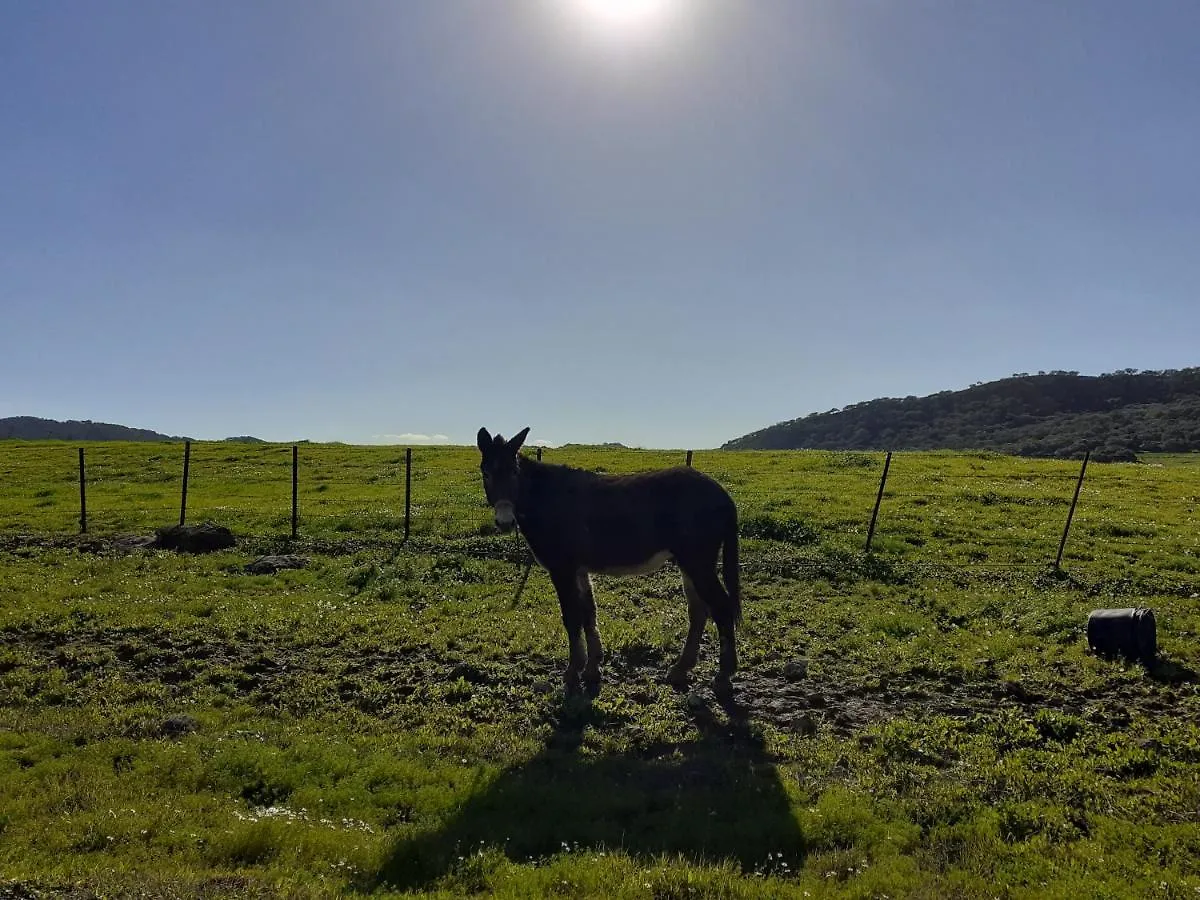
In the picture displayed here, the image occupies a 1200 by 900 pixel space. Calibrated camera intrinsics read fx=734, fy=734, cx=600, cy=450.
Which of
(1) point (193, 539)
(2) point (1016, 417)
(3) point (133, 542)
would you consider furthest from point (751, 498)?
(2) point (1016, 417)

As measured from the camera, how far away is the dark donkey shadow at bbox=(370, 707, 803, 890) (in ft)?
19.0

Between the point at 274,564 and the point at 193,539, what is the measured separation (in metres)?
3.76

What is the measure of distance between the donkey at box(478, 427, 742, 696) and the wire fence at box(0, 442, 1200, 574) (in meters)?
11.9

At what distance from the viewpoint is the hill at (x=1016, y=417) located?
11712 cm

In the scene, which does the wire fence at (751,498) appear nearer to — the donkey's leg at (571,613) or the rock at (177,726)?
the donkey's leg at (571,613)

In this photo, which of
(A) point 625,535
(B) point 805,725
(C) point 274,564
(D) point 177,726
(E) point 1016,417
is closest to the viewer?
(D) point 177,726

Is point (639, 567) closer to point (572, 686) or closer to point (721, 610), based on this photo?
point (721, 610)

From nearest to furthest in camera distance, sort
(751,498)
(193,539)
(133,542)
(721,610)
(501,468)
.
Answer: (501,468)
(721,610)
(193,539)
(133,542)
(751,498)

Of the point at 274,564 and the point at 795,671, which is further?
the point at 274,564

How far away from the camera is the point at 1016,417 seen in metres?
149

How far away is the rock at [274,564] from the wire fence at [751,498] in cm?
393

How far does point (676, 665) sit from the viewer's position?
33.7 ft

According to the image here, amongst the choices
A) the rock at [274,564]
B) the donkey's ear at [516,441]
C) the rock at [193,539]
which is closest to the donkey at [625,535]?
the donkey's ear at [516,441]

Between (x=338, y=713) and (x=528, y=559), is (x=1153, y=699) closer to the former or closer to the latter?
(x=338, y=713)
